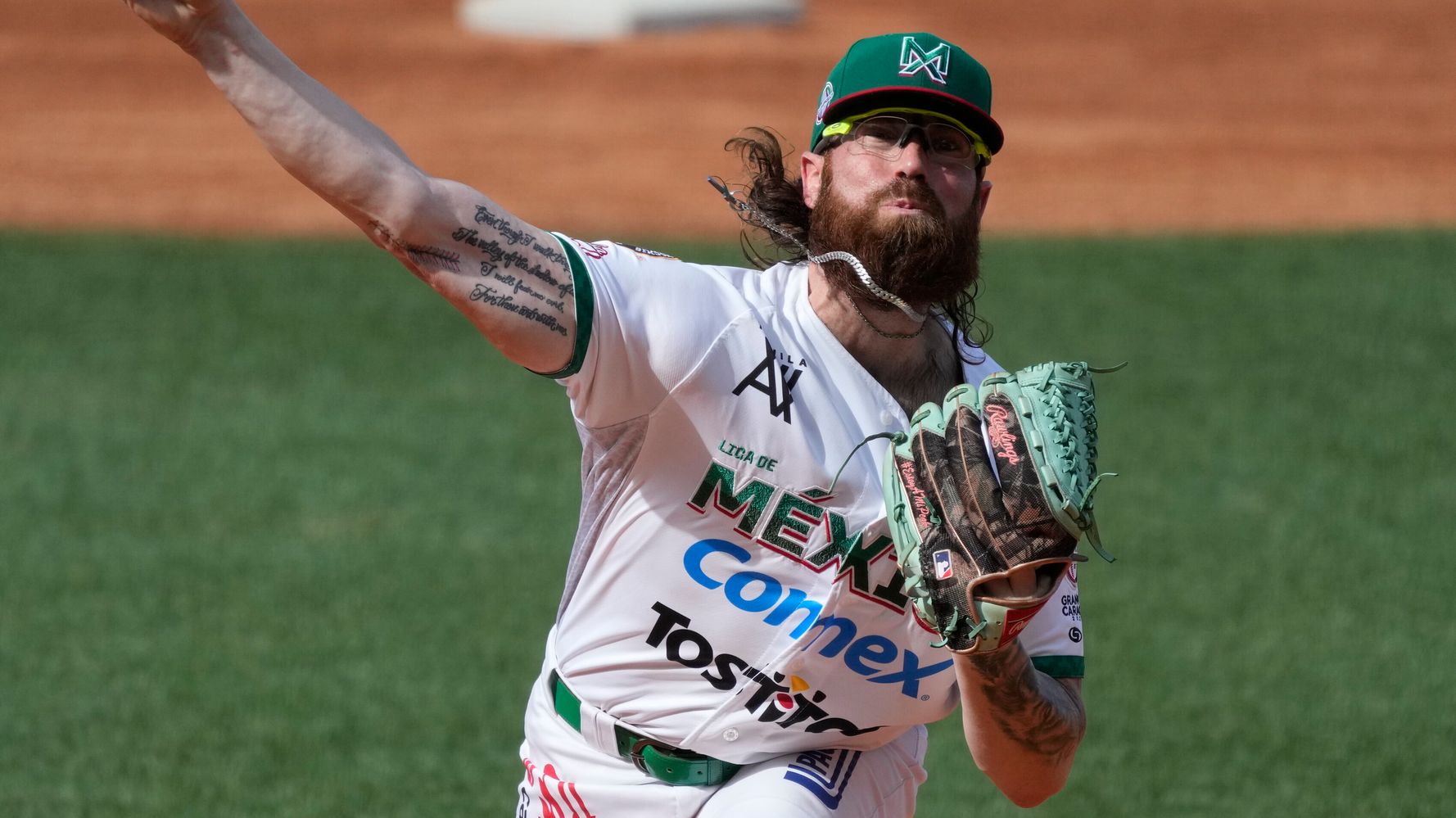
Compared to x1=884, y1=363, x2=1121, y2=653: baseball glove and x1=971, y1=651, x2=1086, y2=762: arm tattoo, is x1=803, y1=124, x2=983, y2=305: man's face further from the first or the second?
x1=971, y1=651, x2=1086, y2=762: arm tattoo

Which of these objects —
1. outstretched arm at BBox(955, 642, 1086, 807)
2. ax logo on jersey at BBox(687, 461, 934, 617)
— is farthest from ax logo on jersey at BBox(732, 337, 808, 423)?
outstretched arm at BBox(955, 642, 1086, 807)

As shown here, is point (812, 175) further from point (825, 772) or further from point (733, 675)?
point (825, 772)

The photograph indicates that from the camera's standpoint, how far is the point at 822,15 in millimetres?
22203

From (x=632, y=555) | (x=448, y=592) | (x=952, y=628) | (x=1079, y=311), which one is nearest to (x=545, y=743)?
(x=632, y=555)

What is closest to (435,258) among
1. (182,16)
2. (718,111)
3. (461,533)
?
(182,16)

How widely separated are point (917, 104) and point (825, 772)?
57.5 inches

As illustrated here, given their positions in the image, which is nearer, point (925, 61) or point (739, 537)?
point (739, 537)

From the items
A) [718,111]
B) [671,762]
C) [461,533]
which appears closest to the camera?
[671,762]

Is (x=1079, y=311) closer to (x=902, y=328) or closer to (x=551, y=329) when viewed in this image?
(x=902, y=328)

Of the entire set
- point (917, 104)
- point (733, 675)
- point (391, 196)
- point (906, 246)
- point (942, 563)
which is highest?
point (917, 104)

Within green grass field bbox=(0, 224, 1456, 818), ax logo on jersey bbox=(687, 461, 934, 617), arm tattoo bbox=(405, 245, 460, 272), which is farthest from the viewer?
green grass field bbox=(0, 224, 1456, 818)

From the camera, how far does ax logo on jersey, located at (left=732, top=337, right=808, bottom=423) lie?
3.39 meters

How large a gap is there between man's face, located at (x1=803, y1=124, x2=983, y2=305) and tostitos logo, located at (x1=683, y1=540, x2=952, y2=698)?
636mm

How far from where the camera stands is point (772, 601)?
11.6ft
